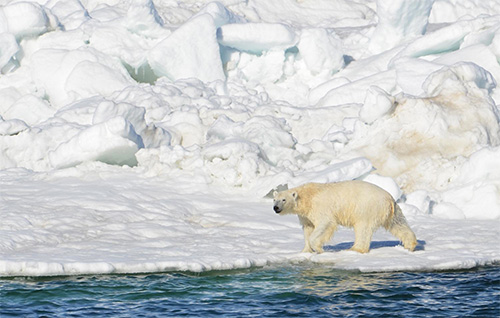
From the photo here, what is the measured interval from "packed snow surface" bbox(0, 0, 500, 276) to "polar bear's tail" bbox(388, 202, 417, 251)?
15cm

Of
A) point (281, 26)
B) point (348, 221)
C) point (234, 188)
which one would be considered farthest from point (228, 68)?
point (348, 221)

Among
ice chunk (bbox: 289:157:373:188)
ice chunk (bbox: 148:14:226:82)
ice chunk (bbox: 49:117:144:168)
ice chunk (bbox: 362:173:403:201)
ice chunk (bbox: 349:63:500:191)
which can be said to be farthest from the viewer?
ice chunk (bbox: 148:14:226:82)

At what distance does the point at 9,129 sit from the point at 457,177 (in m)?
10.1

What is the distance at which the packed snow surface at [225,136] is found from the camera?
444 inches

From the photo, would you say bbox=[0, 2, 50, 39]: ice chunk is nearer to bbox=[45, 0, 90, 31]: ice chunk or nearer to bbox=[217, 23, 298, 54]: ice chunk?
bbox=[45, 0, 90, 31]: ice chunk

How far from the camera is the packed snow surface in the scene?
11289 mm

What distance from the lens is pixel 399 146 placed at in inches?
640

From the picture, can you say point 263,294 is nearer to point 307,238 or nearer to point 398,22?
point 307,238

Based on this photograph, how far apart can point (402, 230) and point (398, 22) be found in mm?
15908

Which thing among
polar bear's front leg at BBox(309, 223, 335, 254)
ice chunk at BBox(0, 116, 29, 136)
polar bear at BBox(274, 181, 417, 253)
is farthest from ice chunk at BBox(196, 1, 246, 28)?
polar bear's front leg at BBox(309, 223, 335, 254)

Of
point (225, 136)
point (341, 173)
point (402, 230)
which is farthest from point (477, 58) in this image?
point (402, 230)

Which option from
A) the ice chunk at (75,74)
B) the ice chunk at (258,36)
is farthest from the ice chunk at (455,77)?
the ice chunk at (75,74)

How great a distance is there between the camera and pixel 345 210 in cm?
1050

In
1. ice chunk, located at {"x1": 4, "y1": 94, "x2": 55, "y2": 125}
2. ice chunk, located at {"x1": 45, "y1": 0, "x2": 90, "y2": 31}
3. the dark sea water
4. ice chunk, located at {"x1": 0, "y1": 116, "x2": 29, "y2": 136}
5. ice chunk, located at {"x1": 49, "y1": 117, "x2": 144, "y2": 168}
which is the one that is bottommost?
the dark sea water
